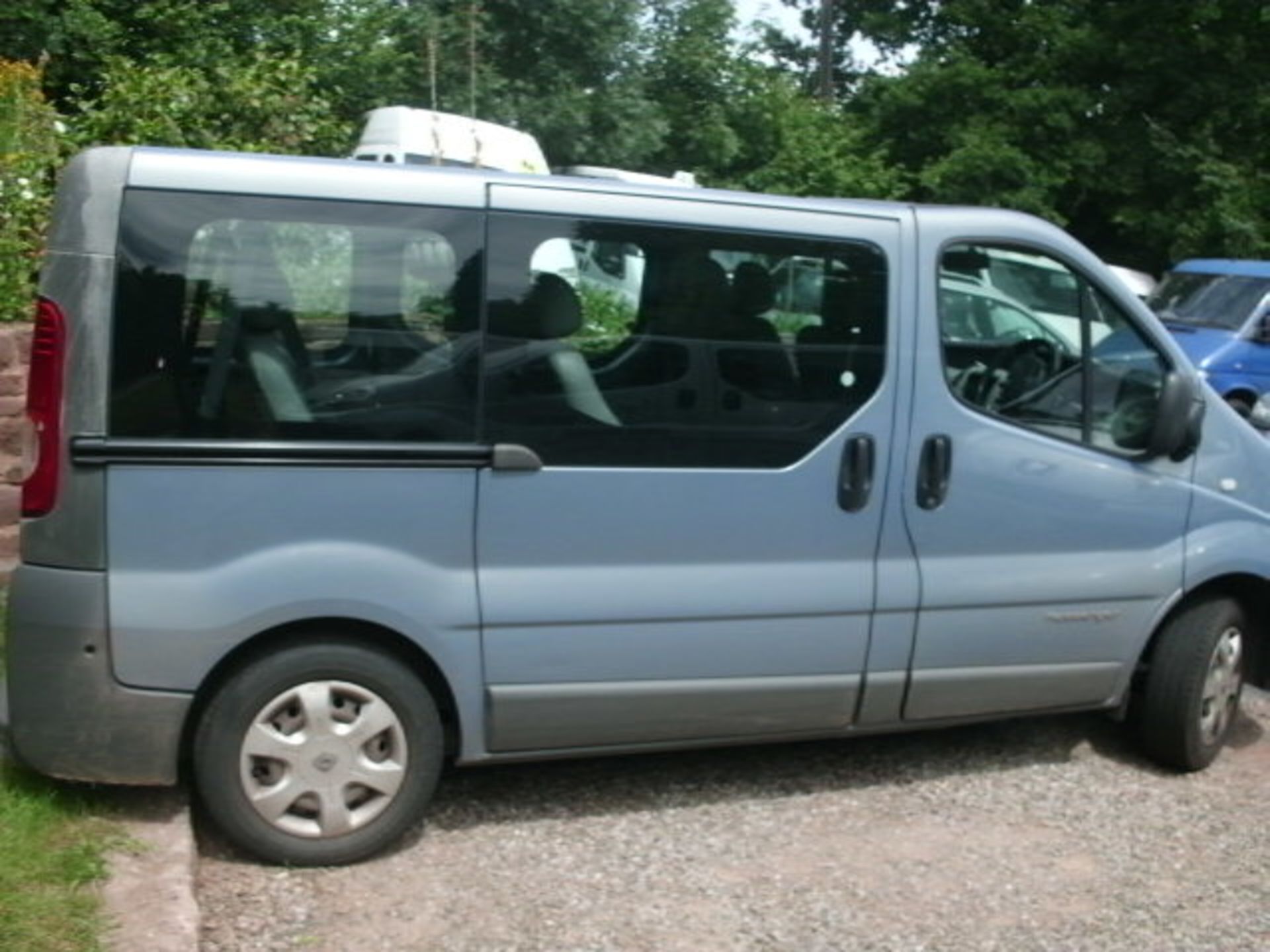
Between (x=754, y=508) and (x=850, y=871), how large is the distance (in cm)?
110

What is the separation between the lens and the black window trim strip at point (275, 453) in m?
4.24

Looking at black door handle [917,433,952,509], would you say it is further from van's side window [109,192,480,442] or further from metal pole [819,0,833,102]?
metal pole [819,0,833,102]

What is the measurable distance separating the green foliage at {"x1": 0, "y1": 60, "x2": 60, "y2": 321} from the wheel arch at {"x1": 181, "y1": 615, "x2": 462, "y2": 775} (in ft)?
10.4

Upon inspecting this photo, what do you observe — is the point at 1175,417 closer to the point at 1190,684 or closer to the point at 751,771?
the point at 1190,684

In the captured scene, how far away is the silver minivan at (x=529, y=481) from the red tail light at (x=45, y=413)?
0.04 feet

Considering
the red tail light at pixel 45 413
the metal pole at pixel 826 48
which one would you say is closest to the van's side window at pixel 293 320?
the red tail light at pixel 45 413

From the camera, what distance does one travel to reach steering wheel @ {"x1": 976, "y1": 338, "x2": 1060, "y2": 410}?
5297mm

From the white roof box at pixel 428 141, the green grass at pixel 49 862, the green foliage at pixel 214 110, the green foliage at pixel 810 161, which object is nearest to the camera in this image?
the green grass at pixel 49 862

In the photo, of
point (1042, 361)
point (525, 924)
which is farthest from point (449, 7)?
point (525, 924)

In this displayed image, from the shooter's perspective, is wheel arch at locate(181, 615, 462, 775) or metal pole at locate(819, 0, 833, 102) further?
metal pole at locate(819, 0, 833, 102)

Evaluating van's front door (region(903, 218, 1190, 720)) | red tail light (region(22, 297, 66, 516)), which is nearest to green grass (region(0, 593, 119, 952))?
red tail light (region(22, 297, 66, 516))

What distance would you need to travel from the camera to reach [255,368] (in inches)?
173

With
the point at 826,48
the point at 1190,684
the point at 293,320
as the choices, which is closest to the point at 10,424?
the point at 293,320

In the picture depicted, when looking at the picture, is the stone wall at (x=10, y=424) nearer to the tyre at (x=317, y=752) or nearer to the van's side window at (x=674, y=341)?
the tyre at (x=317, y=752)
